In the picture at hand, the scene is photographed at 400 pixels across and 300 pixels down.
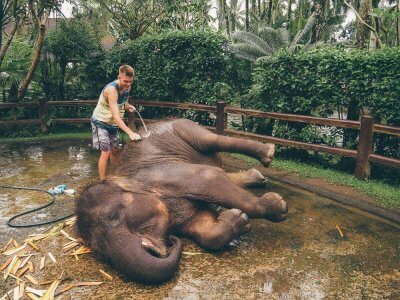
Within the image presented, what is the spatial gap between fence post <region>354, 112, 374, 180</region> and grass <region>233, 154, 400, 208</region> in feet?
0.43

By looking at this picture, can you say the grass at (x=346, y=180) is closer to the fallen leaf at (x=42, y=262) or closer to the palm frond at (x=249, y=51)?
the palm frond at (x=249, y=51)

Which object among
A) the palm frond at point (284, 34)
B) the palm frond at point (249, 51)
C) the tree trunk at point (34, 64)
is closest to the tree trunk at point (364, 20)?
the palm frond at point (249, 51)

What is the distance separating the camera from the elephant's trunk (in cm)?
297

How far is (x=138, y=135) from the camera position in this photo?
429 cm

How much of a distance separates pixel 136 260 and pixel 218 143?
173cm

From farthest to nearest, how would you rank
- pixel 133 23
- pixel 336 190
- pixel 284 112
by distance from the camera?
pixel 133 23 → pixel 284 112 → pixel 336 190

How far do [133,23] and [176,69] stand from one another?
592 cm

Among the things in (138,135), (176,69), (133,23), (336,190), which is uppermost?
(133,23)

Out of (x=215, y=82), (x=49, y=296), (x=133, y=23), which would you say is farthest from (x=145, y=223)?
(x=133, y=23)

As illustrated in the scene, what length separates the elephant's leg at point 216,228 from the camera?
3.54 meters

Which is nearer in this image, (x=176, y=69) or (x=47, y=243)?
(x=47, y=243)

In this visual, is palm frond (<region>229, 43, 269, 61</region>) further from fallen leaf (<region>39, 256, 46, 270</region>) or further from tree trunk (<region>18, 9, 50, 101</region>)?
fallen leaf (<region>39, 256, 46, 270</region>)

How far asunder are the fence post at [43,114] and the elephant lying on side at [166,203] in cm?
644

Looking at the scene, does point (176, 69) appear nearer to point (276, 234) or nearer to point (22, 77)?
point (22, 77)
